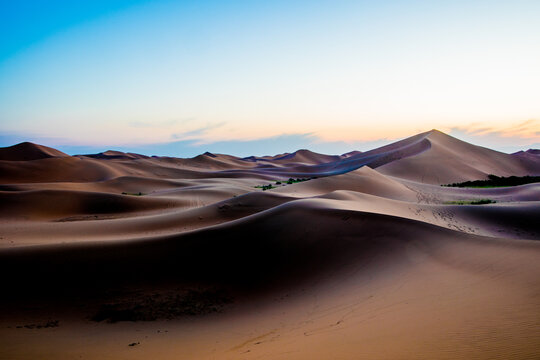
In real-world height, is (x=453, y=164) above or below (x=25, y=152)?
below

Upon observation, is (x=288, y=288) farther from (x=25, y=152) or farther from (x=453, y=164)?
(x=25, y=152)

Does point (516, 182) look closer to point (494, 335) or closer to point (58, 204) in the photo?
point (494, 335)

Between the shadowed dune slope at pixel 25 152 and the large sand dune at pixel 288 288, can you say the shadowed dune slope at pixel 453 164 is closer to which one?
the large sand dune at pixel 288 288

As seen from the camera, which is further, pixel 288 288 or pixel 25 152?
pixel 25 152

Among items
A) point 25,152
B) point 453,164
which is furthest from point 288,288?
point 25,152

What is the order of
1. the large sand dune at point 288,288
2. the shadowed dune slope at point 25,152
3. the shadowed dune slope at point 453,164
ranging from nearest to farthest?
the large sand dune at point 288,288 < the shadowed dune slope at point 453,164 < the shadowed dune slope at point 25,152

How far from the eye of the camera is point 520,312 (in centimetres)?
553

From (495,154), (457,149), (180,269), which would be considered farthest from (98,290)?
(495,154)

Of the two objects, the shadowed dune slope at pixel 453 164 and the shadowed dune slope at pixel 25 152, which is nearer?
the shadowed dune slope at pixel 453 164

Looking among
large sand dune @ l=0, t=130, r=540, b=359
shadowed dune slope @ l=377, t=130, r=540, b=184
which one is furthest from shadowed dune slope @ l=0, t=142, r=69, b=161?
large sand dune @ l=0, t=130, r=540, b=359

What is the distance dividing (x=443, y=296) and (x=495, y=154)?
196 ft

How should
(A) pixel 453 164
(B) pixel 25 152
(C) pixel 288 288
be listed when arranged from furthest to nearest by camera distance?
(B) pixel 25 152 → (A) pixel 453 164 → (C) pixel 288 288

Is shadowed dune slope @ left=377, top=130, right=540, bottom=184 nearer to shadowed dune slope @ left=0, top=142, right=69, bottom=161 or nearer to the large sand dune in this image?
the large sand dune

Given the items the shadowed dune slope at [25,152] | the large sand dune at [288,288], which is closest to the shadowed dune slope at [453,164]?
the large sand dune at [288,288]
